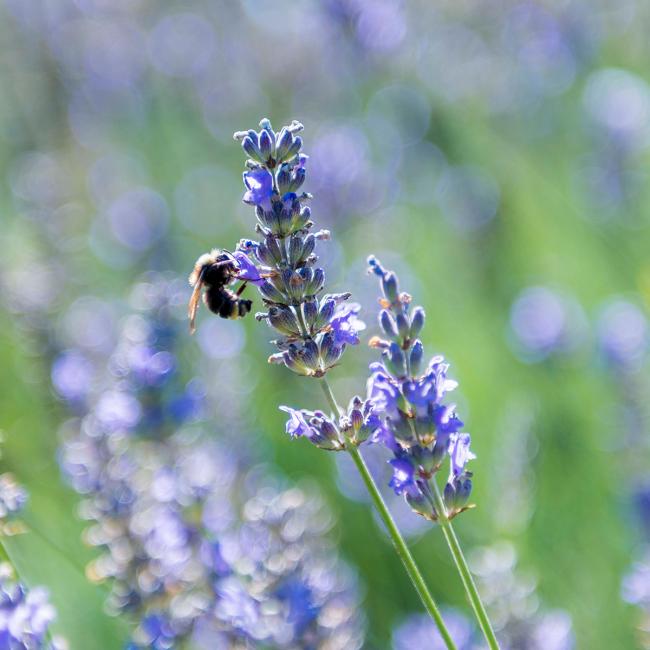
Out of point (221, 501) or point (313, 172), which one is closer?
point (221, 501)

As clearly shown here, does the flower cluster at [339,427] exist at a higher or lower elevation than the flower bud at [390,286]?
lower

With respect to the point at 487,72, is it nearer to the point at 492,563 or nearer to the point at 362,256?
the point at 362,256

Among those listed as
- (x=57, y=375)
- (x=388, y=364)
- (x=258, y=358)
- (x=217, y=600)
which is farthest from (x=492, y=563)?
Answer: (x=258, y=358)

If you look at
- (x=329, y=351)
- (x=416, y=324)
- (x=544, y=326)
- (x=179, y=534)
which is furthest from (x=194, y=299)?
(x=544, y=326)

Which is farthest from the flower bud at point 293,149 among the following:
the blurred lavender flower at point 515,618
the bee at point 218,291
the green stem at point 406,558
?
the blurred lavender flower at point 515,618

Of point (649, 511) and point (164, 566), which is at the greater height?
point (649, 511)

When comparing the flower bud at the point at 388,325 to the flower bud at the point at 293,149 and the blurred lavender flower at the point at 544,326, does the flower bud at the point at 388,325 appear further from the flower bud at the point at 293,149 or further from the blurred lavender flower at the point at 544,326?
the blurred lavender flower at the point at 544,326

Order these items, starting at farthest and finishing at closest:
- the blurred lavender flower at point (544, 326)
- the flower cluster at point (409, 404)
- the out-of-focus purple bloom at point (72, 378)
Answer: the blurred lavender flower at point (544, 326) → the out-of-focus purple bloom at point (72, 378) → the flower cluster at point (409, 404)
